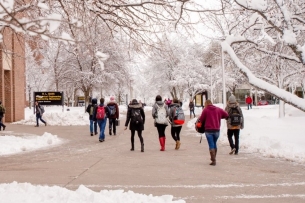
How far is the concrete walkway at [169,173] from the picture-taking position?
6852 mm

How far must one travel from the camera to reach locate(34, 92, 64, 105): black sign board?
31.1m

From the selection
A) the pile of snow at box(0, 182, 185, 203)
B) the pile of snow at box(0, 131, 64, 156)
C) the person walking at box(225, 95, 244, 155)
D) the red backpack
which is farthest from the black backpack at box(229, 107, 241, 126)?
the pile of snow at box(0, 131, 64, 156)

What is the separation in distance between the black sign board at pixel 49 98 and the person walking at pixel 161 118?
1937 cm

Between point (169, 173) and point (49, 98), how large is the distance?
24163 millimetres

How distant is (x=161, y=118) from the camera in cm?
1315

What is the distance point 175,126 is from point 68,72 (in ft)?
88.4

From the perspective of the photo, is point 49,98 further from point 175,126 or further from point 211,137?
point 211,137

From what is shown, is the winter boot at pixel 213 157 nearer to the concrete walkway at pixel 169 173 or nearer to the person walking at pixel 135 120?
the concrete walkway at pixel 169 173

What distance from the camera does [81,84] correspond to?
1566 inches

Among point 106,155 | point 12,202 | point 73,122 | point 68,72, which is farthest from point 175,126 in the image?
point 68,72

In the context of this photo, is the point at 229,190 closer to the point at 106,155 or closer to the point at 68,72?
the point at 106,155

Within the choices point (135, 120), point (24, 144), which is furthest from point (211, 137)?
point (24, 144)

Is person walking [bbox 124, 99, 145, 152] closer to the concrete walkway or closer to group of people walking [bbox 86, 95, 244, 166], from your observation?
group of people walking [bbox 86, 95, 244, 166]

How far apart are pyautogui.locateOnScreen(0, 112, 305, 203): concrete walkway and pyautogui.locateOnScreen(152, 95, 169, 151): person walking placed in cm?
51
